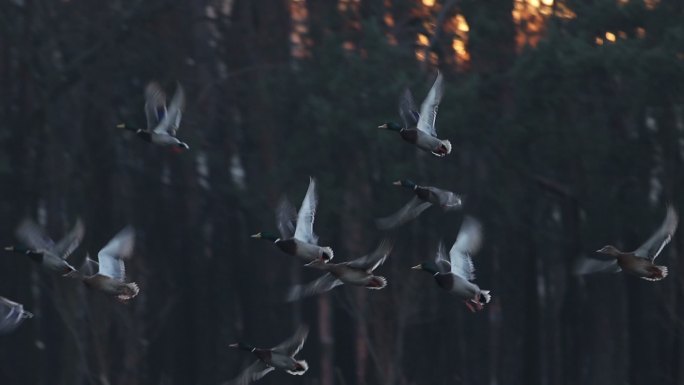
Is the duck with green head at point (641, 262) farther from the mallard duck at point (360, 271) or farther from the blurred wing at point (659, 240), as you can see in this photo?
the mallard duck at point (360, 271)

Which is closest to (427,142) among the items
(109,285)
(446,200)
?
(446,200)

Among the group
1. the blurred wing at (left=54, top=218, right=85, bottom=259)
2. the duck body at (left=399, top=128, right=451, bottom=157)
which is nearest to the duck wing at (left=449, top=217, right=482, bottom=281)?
the duck body at (left=399, top=128, right=451, bottom=157)

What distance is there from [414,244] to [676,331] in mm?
6971

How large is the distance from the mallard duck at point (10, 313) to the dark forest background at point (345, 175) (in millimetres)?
12535

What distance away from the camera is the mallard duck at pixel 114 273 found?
53.1ft

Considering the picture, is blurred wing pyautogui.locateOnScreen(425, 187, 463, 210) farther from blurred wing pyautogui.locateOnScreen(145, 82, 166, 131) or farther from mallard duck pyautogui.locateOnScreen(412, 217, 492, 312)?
blurred wing pyautogui.locateOnScreen(145, 82, 166, 131)

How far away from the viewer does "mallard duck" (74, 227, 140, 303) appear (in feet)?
53.1

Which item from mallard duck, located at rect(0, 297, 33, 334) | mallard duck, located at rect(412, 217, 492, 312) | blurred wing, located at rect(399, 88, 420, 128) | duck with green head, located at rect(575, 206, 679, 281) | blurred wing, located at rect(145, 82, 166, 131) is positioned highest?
duck with green head, located at rect(575, 206, 679, 281)

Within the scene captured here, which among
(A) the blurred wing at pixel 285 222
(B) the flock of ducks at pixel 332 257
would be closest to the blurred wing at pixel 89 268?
(B) the flock of ducks at pixel 332 257

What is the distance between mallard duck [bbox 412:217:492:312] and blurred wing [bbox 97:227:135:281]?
2.91 meters

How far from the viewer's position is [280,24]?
38.8 meters

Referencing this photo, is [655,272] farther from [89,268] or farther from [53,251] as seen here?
[53,251]

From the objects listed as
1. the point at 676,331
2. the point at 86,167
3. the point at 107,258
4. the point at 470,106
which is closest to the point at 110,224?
the point at 86,167

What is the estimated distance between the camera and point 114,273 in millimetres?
16438
